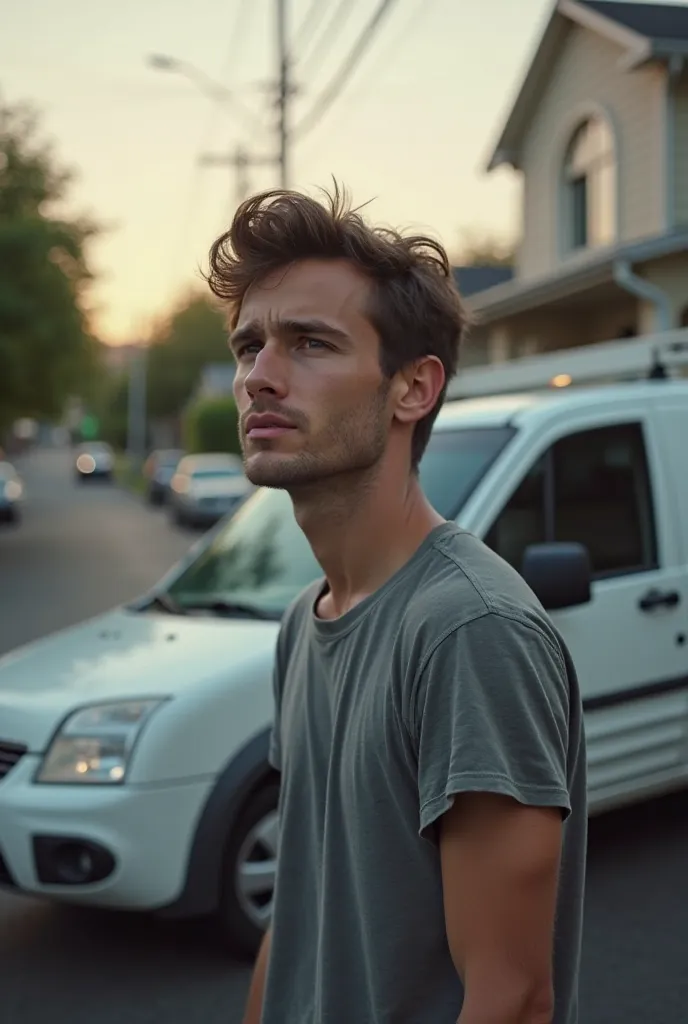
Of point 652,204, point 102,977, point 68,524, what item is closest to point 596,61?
point 652,204

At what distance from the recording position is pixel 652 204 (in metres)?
17.0

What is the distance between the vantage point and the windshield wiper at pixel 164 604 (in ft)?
16.6

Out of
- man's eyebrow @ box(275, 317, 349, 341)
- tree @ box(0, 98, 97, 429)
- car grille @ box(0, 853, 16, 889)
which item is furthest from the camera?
tree @ box(0, 98, 97, 429)

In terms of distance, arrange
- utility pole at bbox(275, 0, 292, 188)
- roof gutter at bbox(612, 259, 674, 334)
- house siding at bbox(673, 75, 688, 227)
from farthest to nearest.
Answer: utility pole at bbox(275, 0, 292, 188)
house siding at bbox(673, 75, 688, 227)
roof gutter at bbox(612, 259, 674, 334)

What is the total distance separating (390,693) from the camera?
1595 millimetres

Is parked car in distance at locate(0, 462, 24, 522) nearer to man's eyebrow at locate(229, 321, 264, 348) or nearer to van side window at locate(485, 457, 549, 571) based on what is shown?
van side window at locate(485, 457, 549, 571)

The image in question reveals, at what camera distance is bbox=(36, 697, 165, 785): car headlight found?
414 centimetres

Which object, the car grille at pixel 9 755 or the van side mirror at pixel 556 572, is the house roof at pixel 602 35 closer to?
the van side mirror at pixel 556 572

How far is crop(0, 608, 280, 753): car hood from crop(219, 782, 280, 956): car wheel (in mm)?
463

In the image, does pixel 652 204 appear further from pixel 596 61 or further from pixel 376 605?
pixel 376 605

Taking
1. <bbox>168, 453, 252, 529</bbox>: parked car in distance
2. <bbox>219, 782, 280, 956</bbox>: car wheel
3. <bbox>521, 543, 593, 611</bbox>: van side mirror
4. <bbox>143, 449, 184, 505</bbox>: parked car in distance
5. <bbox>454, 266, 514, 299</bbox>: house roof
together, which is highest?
<bbox>454, 266, 514, 299</bbox>: house roof

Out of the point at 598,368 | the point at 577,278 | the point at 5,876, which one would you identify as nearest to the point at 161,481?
the point at 577,278

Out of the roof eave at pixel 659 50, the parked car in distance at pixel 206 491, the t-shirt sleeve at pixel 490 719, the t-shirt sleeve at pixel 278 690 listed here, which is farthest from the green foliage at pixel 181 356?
the t-shirt sleeve at pixel 490 719

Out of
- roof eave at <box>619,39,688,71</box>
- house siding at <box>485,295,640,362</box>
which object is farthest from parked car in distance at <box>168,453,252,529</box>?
roof eave at <box>619,39,688,71</box>
